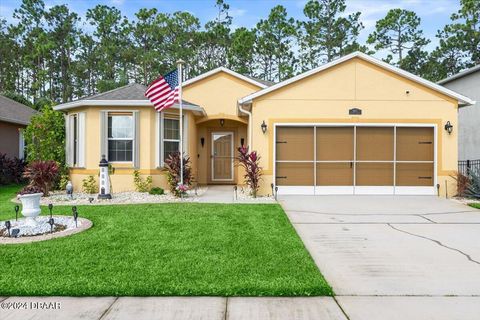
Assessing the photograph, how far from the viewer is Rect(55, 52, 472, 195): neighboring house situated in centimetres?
1212

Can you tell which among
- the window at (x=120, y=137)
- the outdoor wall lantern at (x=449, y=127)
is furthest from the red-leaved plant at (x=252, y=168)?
the outdoor wall lantern at (x=449, y=127)

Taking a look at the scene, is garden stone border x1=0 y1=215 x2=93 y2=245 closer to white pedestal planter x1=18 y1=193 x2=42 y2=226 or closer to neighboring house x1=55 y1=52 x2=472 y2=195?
white pedestal planter x1=18 y1=193 x2=42 y2=226

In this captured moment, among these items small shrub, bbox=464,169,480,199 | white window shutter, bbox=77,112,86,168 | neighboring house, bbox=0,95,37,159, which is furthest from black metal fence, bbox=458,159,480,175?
neighboring house, bbox=0,95,37,159

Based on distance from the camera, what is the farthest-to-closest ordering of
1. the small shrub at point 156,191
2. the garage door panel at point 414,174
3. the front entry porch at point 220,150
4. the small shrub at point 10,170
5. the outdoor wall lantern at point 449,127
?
the small shrub at point 10,170, the front entry porch at point 220,150, the garage door panel at point 414,174, the outdoor wall lantern at point 449,127, the small shrub at point 156,191

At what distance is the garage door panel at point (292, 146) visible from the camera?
12234 mm

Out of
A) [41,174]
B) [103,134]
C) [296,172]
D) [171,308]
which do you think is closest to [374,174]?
[296,172]

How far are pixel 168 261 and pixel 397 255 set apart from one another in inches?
130

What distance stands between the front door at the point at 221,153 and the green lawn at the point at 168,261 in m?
8.13

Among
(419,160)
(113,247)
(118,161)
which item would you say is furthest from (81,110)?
(419,160)

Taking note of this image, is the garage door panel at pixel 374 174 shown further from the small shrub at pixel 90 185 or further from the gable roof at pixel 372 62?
the small shrub at pixel 90 185

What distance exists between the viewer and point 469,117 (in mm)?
16656

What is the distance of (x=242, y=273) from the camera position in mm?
4535

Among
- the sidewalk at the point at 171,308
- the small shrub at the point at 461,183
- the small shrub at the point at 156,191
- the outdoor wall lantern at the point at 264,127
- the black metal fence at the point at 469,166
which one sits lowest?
the sidewalk at the point at 171,308

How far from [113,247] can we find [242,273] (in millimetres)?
2269
